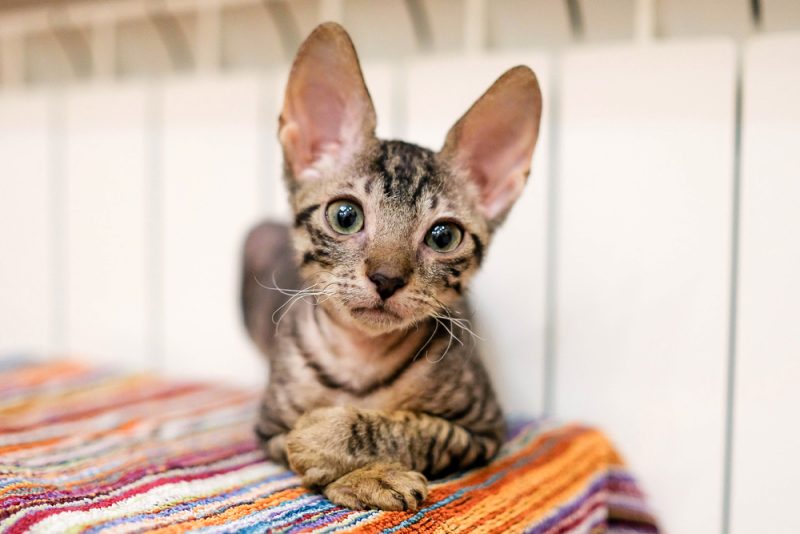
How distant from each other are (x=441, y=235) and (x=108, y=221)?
0.99m

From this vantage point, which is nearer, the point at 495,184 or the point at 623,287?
the point at 495,184

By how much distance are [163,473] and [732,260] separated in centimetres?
84

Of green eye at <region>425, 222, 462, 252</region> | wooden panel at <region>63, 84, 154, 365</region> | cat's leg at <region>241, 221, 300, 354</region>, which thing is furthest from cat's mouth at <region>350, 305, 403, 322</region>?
wooden panel at <region>63, 84, 154, 365</region>

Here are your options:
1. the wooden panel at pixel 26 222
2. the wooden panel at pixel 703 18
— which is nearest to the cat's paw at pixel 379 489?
the wooden panel at pixel 703 18

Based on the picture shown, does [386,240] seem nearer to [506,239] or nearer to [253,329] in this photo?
[506,239]

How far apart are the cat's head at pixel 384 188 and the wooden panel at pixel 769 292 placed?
366 millimetres

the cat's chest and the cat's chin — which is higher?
the cat's chin

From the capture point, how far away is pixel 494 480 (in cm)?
92

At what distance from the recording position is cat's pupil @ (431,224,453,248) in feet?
2.86

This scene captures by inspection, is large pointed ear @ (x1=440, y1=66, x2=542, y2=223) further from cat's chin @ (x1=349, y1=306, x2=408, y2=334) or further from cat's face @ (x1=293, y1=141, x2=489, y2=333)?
cat's chin @ (x1=349, y1=306, x2=408, y2=334)

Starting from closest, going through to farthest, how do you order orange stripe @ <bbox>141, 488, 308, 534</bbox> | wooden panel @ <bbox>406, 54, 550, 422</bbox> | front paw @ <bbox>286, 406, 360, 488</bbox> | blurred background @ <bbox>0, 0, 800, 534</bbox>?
orange stripe @ <bbox>141, 488, 308, 534</bbox> → front paw @ <bbox>286, 406, 360, 488</bbox> → blurred background @ <bbox>0, 0, 800, 534</bbox> → wooden panel @ <bbox>406, 54, 550, 422</bbox>

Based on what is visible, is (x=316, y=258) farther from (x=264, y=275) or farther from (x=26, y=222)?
(x=26, y=222)

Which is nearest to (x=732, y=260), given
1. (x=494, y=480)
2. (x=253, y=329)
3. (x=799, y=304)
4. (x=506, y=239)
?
(x=799, y=304)

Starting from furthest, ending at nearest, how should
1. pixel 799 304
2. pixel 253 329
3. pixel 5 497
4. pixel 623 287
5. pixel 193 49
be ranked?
pixel 193 49 → pixel 253 329 → pixel 623 287 → pixel 799 304 → pixel 5 497
